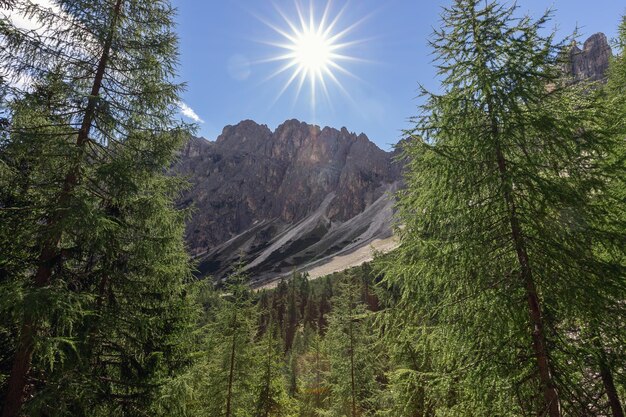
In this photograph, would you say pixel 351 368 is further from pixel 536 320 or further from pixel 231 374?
pixel 536 320

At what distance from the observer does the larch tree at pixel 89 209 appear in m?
5.74

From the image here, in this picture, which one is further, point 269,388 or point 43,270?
point 269,388

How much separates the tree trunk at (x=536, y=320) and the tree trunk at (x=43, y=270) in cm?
707

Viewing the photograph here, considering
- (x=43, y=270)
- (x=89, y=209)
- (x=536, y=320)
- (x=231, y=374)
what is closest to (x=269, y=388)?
(x=231, y=374)

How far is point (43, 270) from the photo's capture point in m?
6.19

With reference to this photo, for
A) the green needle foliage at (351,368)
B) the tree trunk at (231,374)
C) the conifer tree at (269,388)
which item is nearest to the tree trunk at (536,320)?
the green needle foliage at (351,368)

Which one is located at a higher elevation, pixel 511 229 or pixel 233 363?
pixel 511 229

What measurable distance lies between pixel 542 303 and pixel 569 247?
2.87ft

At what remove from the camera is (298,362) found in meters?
52.9

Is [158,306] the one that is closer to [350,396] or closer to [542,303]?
[542,303]

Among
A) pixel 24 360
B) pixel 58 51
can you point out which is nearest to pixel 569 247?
pixel 24 360

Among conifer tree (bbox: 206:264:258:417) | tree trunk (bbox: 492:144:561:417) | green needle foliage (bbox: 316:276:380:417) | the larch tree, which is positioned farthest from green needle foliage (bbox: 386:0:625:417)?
green needle foliage (bbox: 316:276:380:417)

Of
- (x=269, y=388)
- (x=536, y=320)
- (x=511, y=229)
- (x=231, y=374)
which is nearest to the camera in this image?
(x=536, y=320)

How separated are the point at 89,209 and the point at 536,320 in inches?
274
